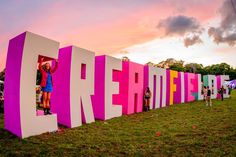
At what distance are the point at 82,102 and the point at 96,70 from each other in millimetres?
2617

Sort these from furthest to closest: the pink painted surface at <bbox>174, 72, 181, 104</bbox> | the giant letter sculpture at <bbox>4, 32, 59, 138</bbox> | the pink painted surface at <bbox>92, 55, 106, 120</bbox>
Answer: the pink painted surface at <bbox>174, 72, 181, 104</bbox>
the pink painted surface at <bbox>92, 55, 106, 120</bbox>
the giant letter sculpture at <bbox>4, 32, 59, 138</bbox>

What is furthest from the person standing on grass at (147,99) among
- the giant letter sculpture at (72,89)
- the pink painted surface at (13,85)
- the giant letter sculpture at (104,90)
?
the pink painted surface at (13,85)

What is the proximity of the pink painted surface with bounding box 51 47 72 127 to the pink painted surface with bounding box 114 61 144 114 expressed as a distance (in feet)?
14.2

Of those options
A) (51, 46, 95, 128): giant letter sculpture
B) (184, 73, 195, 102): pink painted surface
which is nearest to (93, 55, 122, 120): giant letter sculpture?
(51, 46, 95, 128): giant letter sculpture

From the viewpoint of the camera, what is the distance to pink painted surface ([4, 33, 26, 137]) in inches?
303

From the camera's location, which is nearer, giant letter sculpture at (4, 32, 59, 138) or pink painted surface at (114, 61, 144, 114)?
giant letter sculpture at (4, 32, 59, 138)

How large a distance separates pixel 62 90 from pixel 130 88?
540cm

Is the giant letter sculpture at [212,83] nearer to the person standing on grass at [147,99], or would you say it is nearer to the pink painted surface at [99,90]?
the person standing on grass at [147,99]

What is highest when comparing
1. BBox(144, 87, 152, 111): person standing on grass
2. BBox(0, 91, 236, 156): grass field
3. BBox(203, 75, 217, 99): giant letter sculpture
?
BBox(203, 75, 217, 99): giant letter sculpture

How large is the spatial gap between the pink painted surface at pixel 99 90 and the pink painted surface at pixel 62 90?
93.7 inches

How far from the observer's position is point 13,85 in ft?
26.2

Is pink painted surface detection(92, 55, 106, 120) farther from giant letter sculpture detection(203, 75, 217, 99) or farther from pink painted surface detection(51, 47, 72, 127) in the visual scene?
giant letter sculpture detection(203, 75, 217, 99)

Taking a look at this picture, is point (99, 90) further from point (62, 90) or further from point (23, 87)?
point (23, 87)

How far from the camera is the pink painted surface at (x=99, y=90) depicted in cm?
1191
